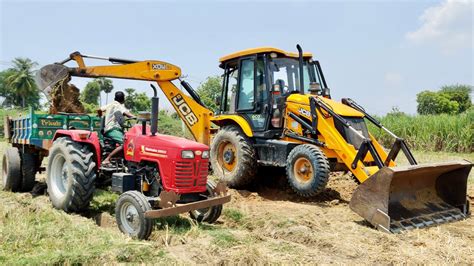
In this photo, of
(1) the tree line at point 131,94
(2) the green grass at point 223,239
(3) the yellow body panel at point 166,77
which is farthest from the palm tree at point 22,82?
(2) the green grass at point 223,239

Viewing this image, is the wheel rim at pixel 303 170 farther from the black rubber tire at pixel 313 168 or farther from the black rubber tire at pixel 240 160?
the black rubber tire at pixel 240 160

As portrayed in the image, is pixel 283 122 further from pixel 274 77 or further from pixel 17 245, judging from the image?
Answer: pixel 17 245

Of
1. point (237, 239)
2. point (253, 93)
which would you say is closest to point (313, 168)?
point (253, 93)

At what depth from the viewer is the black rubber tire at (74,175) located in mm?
5597

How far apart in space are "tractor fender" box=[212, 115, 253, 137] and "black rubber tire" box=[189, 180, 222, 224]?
2.59m

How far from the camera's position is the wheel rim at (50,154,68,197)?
6.26 meters

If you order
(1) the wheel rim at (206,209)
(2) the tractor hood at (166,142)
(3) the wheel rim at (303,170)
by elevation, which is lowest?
(1) the wheel rim at (206,209)

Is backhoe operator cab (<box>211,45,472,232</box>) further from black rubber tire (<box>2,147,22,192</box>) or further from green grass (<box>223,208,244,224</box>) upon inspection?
black rubber tire (<box>2,147,22,192</box>)

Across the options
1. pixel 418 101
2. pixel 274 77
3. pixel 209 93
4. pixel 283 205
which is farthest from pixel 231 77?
pixel 418 101

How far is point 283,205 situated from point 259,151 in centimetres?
161

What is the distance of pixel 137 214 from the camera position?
16.0 ft

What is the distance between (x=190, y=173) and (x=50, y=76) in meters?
3.39

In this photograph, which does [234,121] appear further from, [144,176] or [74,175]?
[74,175]

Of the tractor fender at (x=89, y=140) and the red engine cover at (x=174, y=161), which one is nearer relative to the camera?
the red engine cover at (x=174, y=161)
